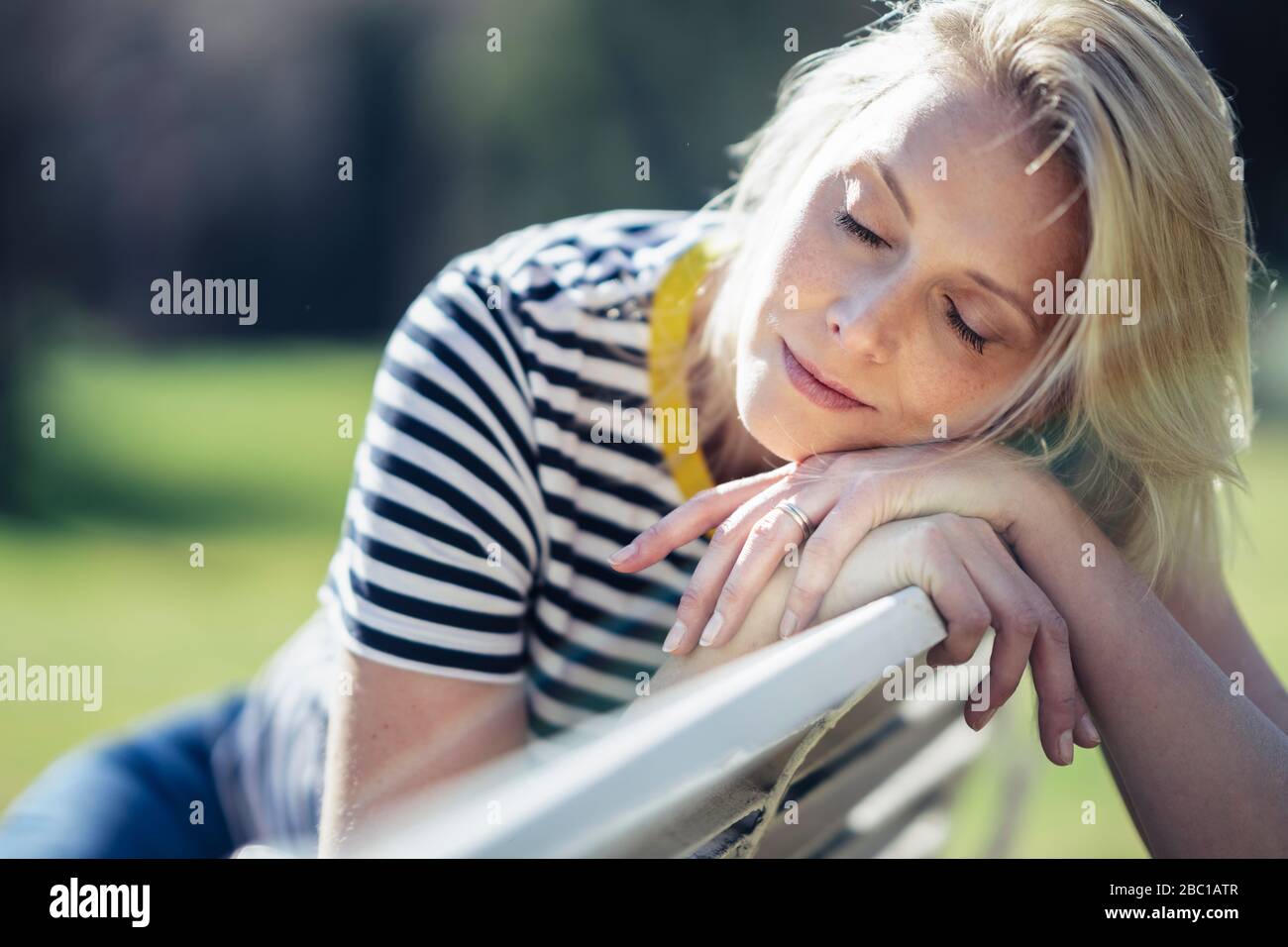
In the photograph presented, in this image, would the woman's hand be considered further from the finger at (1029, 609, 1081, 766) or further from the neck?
the neck

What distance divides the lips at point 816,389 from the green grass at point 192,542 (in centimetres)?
89

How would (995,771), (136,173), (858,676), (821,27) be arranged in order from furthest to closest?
1. (136,173)
2. (821,27)
3. (995,771)
4. (858,676)

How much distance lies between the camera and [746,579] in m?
1.19

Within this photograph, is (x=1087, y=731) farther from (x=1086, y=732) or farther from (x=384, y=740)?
(x=384, y=740)

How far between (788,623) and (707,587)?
0.10 m

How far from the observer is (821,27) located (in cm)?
729

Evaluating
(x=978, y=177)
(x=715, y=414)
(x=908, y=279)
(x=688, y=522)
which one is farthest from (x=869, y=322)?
(x=715, y=414)

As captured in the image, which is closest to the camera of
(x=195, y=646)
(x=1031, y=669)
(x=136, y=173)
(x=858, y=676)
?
(x=858, y=676)

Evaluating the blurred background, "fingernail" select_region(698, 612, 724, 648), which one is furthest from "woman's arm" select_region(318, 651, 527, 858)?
the blurred background

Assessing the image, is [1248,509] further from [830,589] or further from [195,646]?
[830,589]

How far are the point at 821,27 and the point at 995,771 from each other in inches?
240
